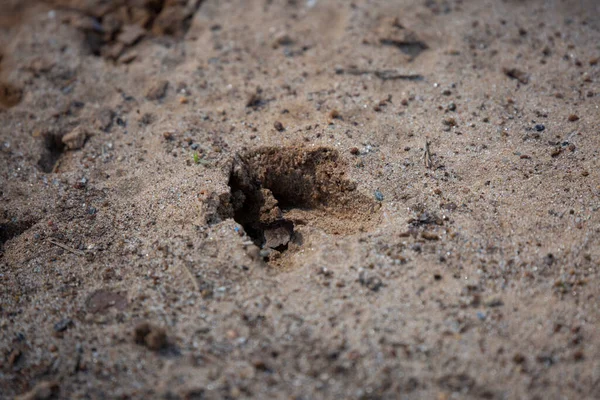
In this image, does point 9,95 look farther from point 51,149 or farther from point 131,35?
point 131,35

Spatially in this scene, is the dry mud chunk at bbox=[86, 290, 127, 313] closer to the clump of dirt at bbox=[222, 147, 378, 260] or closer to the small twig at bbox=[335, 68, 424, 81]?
the clump of dirt at bbox=[222, 147, 378, 260]

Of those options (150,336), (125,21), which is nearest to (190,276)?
(150,336)

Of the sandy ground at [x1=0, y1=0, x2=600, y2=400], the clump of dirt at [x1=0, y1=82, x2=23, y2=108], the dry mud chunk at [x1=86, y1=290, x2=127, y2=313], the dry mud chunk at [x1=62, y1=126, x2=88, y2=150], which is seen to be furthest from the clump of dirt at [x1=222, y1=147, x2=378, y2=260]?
the clump of dirt at [x1=0, y1=82, x2=23, y2=108]

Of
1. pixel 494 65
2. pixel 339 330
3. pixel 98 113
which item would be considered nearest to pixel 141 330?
pixel 339 330

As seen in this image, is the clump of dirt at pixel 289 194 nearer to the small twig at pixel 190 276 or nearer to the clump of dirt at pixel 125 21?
the small twig at pixel 190 276

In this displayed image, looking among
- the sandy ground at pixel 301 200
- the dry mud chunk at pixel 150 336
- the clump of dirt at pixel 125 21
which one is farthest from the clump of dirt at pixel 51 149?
the dry mud chunk at pixel 150 336

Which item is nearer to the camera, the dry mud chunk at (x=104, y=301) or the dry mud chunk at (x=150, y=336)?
the dry mud chunk at (x=150, y=336)
